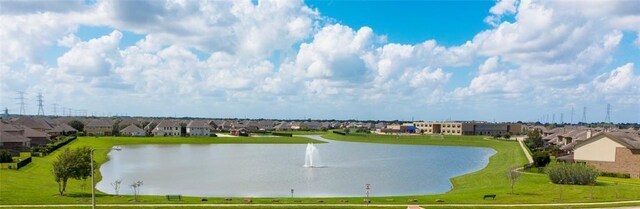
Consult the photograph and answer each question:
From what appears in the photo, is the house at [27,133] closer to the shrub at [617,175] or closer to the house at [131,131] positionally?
the house at [131,131]

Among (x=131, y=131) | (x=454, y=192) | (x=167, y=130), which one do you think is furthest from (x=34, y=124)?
(x=454, y=192)

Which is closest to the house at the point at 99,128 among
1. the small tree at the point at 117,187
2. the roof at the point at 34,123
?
the roof at the point at 34,123

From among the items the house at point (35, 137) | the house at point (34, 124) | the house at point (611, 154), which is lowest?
the house at point (35, 137)

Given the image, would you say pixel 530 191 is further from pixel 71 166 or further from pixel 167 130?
pixel 167 130

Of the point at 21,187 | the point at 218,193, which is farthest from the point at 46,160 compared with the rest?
the point at 218,193

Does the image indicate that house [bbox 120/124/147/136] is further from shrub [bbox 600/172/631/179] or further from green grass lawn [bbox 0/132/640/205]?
shrub [bbox 600/172/631/179]

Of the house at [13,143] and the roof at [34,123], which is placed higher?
the roof at [34,123]
